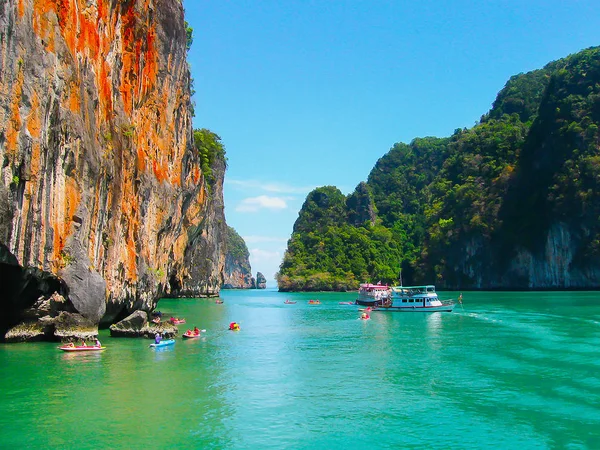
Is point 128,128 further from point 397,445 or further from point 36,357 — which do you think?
point 397,445

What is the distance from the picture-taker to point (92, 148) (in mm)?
28031

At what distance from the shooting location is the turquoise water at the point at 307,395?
14.4 meters

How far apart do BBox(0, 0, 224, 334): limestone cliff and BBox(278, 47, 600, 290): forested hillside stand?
221 ft

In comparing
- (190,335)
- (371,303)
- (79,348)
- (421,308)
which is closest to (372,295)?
(371,303)

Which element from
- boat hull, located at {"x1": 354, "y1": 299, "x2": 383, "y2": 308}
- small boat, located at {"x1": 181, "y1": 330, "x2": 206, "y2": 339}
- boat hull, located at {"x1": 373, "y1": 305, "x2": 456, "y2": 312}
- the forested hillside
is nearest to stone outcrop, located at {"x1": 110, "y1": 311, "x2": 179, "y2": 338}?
small boat, located at {"x1": 181, "y1": 330, "x2": 206, "y2": 339}

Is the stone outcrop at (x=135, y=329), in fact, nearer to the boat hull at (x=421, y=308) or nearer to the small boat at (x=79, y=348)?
the small boat at (x=79, y=348)

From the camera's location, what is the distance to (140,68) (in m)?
36.3

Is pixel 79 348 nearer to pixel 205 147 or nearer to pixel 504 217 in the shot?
pixel 205 147

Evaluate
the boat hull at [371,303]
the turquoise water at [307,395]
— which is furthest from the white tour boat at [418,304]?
the turquoise water at [307,395]

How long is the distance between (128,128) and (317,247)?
361 feet

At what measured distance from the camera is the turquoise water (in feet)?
47.4

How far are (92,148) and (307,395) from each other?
16.9 metres

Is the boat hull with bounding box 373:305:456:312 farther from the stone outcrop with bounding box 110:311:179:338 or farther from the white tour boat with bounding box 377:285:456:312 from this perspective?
the stone outcrop with bounding box 110:311:179:338

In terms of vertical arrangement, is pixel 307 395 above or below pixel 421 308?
below
